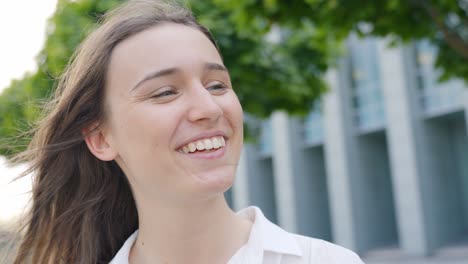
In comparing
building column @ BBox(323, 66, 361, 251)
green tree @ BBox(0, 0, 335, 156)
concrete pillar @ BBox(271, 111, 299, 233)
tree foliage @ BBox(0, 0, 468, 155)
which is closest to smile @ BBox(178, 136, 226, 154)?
tree foliage @ BBox(0, 0, 468, 155)

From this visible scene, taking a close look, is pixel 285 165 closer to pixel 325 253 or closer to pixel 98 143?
pixel 98 143

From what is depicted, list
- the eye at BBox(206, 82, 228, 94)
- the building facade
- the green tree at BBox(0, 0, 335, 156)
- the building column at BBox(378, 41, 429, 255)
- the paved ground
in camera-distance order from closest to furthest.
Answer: the eye at BBox(206, 82, 228, 94), the green tree at BBox(0, 0, 335, 156), the paved ground, the building column at BBox(378, 41, 429, 255), the building facade

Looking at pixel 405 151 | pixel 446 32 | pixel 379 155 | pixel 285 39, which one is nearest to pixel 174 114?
pixel 446 32

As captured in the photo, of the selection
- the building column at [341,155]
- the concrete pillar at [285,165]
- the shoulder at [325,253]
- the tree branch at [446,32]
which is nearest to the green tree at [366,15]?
the tree branch at [446,32]

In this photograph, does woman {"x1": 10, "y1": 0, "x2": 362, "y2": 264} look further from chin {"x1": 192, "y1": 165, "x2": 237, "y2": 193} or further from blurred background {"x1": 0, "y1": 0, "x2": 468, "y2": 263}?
blurred background {"x1": 0, "y1": 0, "x2": 468, "y2": 263}

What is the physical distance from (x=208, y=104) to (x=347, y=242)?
17471 mm

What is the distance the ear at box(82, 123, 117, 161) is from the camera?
5.96ft

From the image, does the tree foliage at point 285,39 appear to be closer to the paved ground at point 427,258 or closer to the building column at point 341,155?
the paved ground at point 427,258

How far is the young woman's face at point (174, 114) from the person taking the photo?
1571mm

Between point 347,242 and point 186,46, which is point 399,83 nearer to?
point 347,242

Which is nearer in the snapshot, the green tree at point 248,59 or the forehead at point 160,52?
the forehead at point 160,52

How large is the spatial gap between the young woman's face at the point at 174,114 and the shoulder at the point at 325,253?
290 mm

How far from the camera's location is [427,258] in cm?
1568

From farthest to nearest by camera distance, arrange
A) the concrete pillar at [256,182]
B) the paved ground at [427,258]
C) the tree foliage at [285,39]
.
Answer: the concrete pillar at [256,182] → the paved ground at [427,258] → the tree foliage at [285,39]
